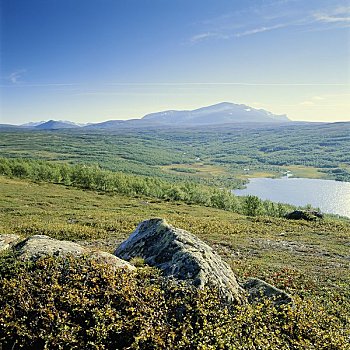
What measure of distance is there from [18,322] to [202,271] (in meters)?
5.86

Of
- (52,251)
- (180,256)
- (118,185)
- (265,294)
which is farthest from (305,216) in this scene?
(118,185)

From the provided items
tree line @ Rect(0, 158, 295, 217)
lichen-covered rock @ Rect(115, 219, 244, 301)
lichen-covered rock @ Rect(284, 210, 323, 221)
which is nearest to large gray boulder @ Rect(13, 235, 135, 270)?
lichen-covered rock @ Rect(115, 219, 244, 301)

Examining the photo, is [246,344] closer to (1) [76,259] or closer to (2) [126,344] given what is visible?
(2) [126,344]

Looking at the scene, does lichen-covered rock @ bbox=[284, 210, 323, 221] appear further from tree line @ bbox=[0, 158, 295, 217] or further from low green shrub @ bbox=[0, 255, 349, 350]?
low green shrub @ bbox=[0, 255, 349, 350]

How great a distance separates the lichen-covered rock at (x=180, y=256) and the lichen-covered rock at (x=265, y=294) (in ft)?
1.70

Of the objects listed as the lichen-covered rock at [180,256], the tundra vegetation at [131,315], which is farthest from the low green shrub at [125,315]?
the lichen-covered rock at [180,256]

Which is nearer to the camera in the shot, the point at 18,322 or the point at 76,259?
the point at 18,322

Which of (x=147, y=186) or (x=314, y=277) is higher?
(x=314, y=277)

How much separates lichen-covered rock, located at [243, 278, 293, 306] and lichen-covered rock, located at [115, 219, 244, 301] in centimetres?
52

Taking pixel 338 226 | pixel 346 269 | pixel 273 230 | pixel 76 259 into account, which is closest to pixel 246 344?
pixel 76 259

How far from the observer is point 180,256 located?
1227cm

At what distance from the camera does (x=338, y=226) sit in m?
43.4

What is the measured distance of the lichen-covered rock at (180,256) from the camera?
1113 cm

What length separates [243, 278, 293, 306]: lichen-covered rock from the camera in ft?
37.9
